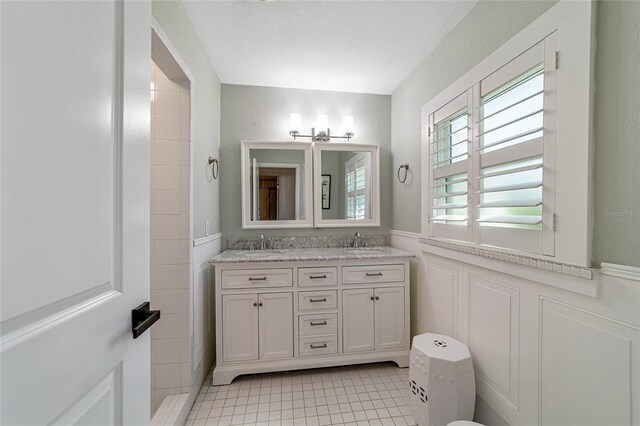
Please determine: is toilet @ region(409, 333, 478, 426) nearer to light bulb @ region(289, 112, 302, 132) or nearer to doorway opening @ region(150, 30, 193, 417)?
doorway opening @ region(150, 30, 193, 417)

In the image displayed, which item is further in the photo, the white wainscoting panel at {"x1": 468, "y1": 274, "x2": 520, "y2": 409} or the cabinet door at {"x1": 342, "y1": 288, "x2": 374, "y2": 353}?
the cabinet door at {"x1": 342, "y1": 288, "x2": 374, "y2": 353}

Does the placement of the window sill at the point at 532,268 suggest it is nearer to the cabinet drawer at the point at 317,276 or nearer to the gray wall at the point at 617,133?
the gray wall at the point at 617,133

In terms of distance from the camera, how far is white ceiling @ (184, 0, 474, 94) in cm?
159

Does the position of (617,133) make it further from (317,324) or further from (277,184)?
(277,184)

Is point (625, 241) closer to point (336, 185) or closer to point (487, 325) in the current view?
point (487, 325)

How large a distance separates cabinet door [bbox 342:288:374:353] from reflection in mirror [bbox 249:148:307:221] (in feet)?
3.05

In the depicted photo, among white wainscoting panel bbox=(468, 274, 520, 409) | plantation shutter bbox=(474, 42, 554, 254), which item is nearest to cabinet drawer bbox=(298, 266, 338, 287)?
white wainscoting panel bbox=(468, 274, 520, 409)

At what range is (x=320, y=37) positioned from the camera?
1828mm

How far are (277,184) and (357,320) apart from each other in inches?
56.7

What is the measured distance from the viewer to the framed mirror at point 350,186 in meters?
2.62

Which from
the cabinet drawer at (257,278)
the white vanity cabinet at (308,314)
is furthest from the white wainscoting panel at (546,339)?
the cabinet drawer at (257,278)

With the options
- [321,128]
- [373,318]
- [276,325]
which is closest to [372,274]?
[373,318]

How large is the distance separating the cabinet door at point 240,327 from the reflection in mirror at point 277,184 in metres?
0.84

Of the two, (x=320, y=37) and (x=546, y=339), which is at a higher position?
(x=320, y=37)
